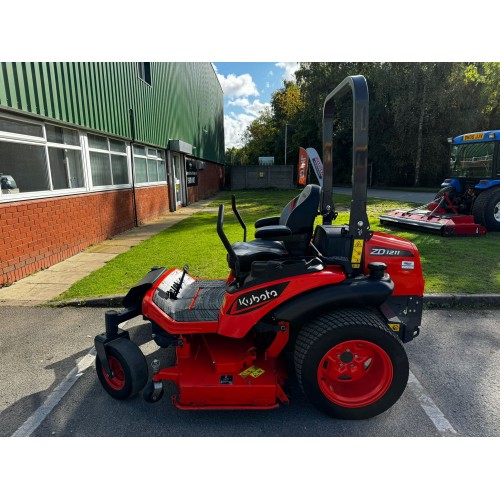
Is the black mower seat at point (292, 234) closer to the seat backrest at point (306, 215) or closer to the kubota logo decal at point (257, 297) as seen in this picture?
the seat backrest at point (306, 215)

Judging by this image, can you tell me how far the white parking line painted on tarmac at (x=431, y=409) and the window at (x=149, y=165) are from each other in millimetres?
9882

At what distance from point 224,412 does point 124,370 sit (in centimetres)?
80

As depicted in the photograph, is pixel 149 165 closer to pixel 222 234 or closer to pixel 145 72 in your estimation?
pixel 145 72

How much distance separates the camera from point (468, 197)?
9375mm

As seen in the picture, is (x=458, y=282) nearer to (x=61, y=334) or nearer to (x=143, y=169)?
(x=61, y=334)

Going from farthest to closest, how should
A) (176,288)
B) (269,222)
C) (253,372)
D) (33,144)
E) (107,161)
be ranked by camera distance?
(107,161), (33,144), (269,222), (176,288), (253,372)

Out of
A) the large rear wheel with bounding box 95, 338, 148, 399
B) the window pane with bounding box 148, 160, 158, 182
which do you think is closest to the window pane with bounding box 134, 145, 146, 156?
the window pane with bounding box 148, 160, 158, 182

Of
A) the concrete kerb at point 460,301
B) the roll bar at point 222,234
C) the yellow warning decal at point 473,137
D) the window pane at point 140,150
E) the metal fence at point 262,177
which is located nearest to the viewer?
the roll bar at point 222,234

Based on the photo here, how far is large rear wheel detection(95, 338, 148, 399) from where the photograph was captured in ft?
8.34

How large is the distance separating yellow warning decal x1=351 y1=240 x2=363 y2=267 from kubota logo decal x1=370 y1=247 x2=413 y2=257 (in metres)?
0.23

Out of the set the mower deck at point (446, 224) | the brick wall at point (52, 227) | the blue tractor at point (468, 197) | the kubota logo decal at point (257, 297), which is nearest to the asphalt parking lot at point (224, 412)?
the kubota logo decal at point (257, 297)

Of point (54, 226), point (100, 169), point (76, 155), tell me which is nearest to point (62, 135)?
point (76, 155)

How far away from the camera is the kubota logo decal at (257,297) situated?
96.2 inches

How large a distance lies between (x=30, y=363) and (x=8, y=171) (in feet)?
11.7
